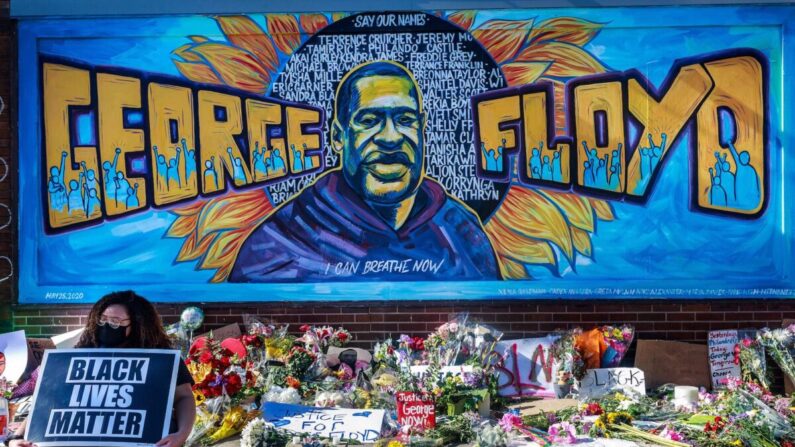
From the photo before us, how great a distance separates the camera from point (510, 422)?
7.35 m

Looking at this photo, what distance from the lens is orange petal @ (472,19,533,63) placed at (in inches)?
375

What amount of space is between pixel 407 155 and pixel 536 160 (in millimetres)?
1365

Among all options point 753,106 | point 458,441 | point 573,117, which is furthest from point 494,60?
point 458,441

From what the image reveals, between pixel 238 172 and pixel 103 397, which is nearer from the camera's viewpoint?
pixel 103 397

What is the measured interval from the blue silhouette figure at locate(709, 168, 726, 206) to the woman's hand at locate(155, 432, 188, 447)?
258 inches

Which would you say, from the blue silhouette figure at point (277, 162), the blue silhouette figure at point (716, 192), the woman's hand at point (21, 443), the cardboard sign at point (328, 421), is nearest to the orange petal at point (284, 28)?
the blue silhouette figure at point (277, 162)

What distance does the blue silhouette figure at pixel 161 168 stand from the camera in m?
9.73

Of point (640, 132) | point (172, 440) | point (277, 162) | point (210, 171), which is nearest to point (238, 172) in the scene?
point (210, 171)

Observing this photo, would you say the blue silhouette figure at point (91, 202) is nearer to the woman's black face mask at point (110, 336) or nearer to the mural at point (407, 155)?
the mural at point (407, 155)

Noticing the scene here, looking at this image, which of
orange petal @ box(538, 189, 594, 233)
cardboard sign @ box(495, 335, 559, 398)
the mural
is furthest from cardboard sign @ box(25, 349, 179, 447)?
orange petal @ box(538, 189, 594, 233)

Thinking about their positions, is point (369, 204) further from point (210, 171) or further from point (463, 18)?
point (463, 18)

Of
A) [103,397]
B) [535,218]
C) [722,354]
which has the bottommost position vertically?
[722,354]

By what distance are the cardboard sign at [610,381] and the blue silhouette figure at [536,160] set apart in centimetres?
212

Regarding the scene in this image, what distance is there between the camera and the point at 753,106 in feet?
31.0
